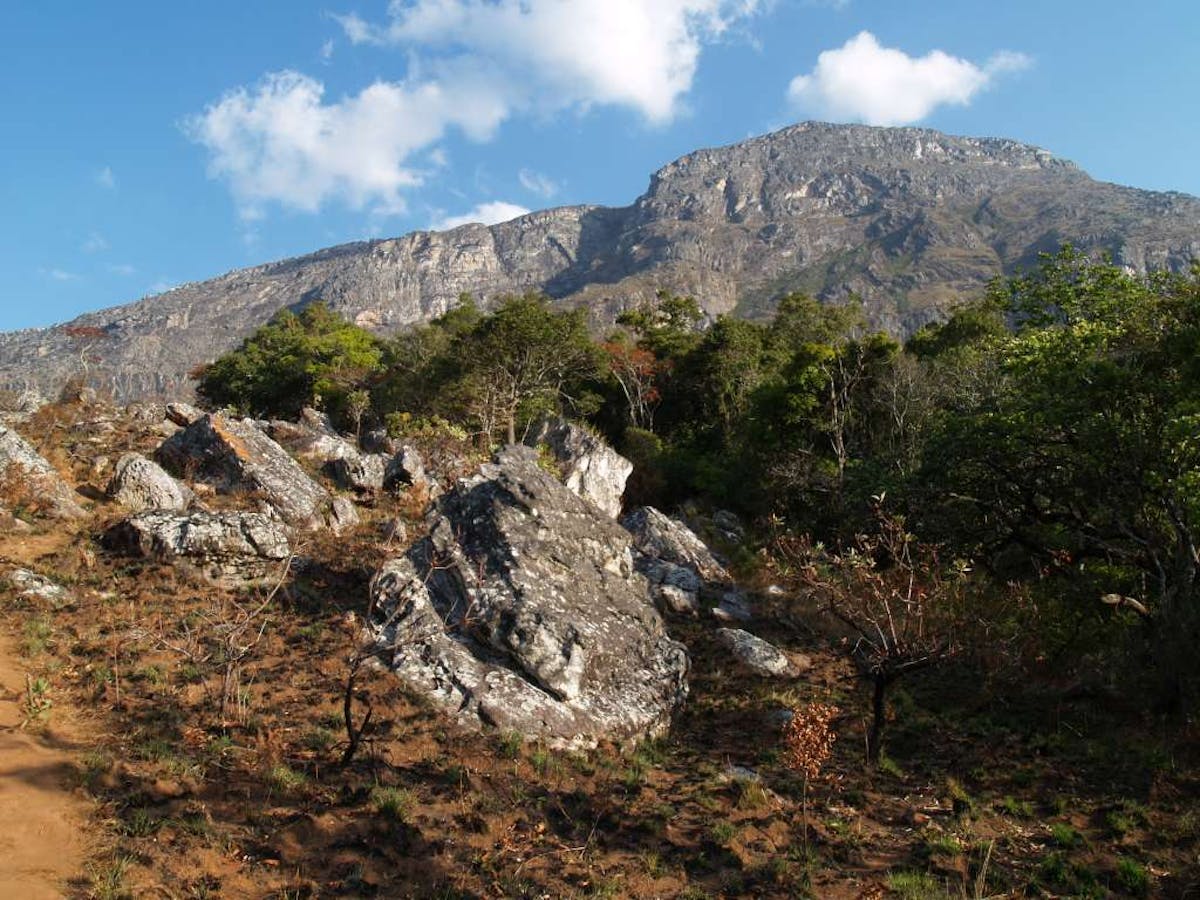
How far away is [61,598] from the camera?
12375 millimetres

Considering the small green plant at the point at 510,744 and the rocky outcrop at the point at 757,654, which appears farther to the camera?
the rocky outcrop at the point at 757,654

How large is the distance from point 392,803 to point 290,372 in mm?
37533

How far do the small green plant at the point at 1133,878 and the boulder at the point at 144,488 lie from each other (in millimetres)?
18177

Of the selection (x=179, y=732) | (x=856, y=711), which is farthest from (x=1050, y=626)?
(x=179, y=732)

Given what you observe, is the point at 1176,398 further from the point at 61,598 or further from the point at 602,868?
the point at 61,598

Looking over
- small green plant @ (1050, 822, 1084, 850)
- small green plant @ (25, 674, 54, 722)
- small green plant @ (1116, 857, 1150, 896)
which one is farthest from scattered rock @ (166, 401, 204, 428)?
small green plant @ (1116, 857, 1150, 896)

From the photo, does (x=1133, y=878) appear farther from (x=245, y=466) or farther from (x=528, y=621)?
(x=245, y=466)

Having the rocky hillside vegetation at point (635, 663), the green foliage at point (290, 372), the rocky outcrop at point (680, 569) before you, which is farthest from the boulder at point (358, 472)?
the green foliage at point (290, 372)

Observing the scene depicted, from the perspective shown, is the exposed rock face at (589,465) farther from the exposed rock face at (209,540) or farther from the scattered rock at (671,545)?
the exposed rock face at (209,540)

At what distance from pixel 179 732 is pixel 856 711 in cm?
1041

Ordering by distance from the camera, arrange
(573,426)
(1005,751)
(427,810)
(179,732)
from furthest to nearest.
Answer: (573,426) → (1005,751) → (179,732) → (427,810)

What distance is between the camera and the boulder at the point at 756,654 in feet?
44.6

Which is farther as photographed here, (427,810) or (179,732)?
(179,732)

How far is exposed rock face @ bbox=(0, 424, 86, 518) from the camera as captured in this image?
1577 cm
